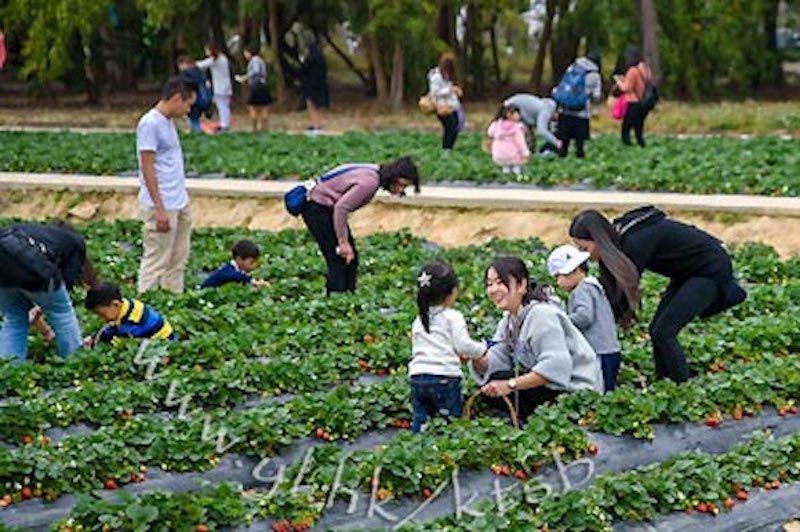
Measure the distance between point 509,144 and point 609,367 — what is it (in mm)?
10134

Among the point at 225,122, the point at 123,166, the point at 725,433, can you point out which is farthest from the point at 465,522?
the point at 225,122

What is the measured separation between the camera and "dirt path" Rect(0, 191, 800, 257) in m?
15.8

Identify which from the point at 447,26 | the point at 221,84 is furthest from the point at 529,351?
the point at 447,26

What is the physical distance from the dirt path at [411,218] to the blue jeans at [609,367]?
668cm

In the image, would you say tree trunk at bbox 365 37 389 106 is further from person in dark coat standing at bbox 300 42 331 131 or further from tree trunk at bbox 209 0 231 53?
person in dark coat standing at bbox 300 42 331 131

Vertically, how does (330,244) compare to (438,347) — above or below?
below

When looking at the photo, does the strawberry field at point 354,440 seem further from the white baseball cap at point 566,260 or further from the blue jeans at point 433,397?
the white baseball cap at point 566,260

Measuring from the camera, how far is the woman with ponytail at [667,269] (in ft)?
28.8

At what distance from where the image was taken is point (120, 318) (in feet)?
32.9

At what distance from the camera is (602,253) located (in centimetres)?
869

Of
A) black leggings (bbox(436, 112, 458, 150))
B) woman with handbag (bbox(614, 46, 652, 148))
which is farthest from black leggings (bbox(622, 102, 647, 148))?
black leggings (bbox(436, 112, 458, 150))

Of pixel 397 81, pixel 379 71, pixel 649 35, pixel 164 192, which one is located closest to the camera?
pixel 164 192

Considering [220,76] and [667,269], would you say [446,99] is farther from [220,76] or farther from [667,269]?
[667,269]

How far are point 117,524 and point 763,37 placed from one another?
28.9 metres
